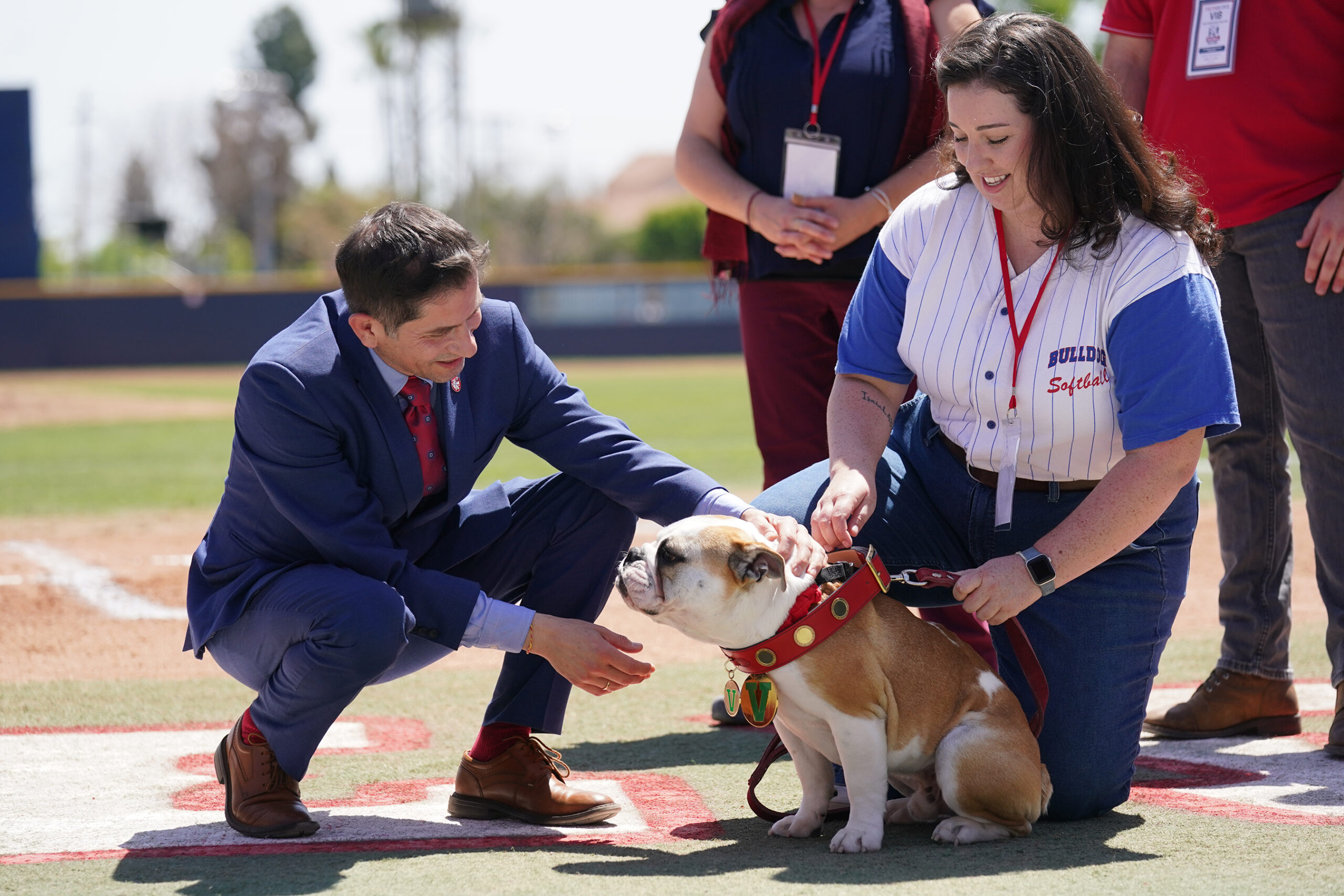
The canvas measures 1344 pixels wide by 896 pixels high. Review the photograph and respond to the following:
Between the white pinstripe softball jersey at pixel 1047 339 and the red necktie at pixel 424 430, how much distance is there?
→ 1075 millimetres

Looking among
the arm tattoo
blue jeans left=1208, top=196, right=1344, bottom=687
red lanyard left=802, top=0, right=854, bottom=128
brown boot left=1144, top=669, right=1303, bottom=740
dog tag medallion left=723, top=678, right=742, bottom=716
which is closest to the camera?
dog tag medallion left=723, top=678, right=742, bottom=716

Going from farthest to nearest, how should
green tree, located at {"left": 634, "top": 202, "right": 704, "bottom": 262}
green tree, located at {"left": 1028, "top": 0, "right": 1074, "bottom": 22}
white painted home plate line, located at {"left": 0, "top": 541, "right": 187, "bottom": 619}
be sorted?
green tree, located at {"left": 634, "top": 202, "right": 704, "bottom": 262} → green tree, located at {"left": 1028, "top": 0, "right": 1074, "bottom": 22} → white painted home plate line, located at {"left": 0, "top": 541, "right": 187, "bottom": 619}

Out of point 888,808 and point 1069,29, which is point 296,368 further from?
point 1069,29

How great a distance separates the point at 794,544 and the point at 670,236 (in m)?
61.9

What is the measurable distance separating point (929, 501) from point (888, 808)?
0.79 meters

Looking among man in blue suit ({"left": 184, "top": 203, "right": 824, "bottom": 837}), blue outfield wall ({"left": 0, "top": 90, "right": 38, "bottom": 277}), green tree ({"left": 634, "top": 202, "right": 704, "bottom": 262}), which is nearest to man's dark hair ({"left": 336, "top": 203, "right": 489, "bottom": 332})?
man in blue suit ({"left": 184, "top": 203, "right": 824, "bottom": 837})

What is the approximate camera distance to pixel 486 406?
335 centimetres

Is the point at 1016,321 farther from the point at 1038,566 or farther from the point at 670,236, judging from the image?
the point at 670,236

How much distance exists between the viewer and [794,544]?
295cm

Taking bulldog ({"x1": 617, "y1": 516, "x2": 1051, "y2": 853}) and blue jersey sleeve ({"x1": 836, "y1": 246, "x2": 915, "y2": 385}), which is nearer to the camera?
bulldog ({"x1": 617, "y1": 516, "x2": 1051, "y2": 853})

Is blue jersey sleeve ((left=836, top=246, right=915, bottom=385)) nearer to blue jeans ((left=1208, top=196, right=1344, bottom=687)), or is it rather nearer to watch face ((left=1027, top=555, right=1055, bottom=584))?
watch face ((left=1027, top=555, right=1055, bottom=584))

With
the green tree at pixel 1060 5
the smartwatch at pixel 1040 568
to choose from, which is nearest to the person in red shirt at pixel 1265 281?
the smartwatch at pixel 1040 568

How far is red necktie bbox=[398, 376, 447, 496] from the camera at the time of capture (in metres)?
3.21

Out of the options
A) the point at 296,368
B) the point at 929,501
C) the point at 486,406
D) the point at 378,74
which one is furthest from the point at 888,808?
the point at 378,74
